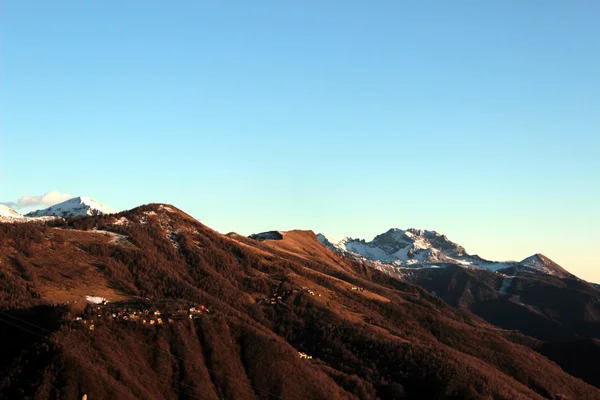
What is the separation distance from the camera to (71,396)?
17775 centimetres

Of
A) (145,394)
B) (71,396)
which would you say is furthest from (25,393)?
(145,394)

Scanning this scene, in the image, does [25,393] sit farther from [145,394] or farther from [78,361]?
[145,394]

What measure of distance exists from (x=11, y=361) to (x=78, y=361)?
2255 cm

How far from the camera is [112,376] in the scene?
192250 millimetres

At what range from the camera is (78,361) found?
18875 centimetres

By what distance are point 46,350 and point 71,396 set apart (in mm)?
22287

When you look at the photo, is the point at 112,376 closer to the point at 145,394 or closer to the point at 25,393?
the point at 145,394

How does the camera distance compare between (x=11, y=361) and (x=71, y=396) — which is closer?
(x=71, y=396)

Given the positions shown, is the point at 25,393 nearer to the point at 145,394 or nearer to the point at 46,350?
the point at 46,350

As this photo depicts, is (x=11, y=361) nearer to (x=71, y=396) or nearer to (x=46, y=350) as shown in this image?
(x=46, y=350)

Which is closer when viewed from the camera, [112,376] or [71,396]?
[71,396]

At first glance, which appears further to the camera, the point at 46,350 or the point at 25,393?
the point at 46,350

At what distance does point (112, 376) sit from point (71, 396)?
16189 millimetres

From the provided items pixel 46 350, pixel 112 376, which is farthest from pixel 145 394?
pixel 46 350
